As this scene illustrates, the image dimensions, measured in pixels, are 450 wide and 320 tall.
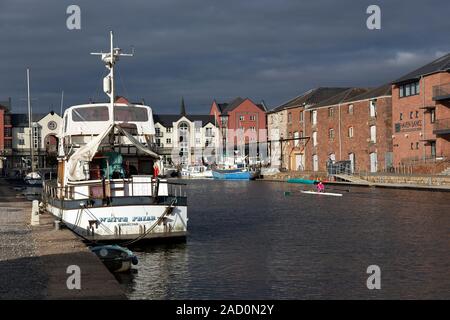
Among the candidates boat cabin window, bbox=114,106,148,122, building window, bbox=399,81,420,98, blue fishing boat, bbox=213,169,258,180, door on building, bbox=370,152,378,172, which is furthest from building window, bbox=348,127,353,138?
Answer: boat cabin window, bbox=114,106,148,122

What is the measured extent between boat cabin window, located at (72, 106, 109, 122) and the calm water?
631 centimetres

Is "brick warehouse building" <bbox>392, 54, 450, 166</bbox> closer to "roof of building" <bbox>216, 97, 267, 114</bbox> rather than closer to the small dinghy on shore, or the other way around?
the small dinghy on shore

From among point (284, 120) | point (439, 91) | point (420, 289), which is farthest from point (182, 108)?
point (420, 289)

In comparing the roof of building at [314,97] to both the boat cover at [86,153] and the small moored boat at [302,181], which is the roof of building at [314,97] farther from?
the boat cover at [86,153]

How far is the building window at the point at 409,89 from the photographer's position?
73.8 meters

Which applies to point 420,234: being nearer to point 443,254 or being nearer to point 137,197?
point 443,254

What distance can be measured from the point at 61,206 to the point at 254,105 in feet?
398

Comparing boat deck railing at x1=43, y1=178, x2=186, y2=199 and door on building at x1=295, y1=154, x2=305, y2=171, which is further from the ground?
door on building at x1=295, y1=154, x2=305, y2=171

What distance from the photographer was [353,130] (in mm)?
86812

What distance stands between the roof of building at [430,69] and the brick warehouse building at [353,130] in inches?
238

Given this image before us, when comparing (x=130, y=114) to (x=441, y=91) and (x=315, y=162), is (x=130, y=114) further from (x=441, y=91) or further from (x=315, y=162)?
(x=315, y=162)

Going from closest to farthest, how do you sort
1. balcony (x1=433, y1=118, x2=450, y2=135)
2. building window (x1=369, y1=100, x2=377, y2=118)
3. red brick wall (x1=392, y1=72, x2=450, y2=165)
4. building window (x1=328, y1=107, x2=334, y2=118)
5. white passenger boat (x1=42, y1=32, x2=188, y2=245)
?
white passenger boat (x1=42, y1=32, x2=188, y2=245) < balcony (x1=433, y1=118, x2=450, y2=135) < red brick wall (x1=392, y1=72, x2=450, y2=165) < building window (x1=369, y1=100, x2=377, y2=118) < building window (x1=328, y1=107, x2=334, y2=118)

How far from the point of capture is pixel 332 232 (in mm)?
31062

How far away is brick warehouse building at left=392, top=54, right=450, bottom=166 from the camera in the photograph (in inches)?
2689
